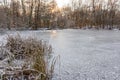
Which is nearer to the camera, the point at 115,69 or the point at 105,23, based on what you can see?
the point at 115,69

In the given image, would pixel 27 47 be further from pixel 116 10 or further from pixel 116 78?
pixel 116 10

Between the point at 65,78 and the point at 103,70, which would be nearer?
the point at 65,78

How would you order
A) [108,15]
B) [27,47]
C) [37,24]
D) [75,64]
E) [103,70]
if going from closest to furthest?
[103,70] → [75,64] → [27,47] → [37,24] → [108,15]

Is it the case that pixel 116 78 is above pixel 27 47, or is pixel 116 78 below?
below

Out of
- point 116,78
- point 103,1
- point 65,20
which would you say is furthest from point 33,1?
point 116,78

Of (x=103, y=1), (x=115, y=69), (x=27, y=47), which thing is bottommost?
(x=115, y=69)

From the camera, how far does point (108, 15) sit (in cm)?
3516

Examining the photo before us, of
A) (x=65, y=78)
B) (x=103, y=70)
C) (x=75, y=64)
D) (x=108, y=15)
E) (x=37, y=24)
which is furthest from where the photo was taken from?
(x=108, y=15)

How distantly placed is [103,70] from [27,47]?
2169 mm

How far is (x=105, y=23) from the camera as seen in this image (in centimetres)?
3428

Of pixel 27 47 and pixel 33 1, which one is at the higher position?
pixel 33 1

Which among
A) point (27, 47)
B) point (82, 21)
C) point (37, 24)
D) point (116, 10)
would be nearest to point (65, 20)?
point (82, 21)

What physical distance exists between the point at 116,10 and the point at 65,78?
1306 inches

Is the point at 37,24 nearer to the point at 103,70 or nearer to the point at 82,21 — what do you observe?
the point at 82,21
